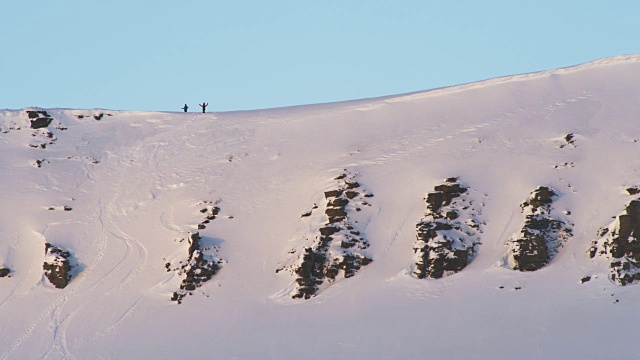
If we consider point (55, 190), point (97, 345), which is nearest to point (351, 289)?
point (97, 345)

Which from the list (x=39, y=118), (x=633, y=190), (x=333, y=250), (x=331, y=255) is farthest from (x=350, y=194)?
(x=39, y=118)

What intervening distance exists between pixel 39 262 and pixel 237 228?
26.2 feet

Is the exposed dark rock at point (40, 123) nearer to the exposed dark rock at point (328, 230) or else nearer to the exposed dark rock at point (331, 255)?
the exposed dark rock at point (331, 255)

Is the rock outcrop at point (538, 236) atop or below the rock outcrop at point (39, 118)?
below

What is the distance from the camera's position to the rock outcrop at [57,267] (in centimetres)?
4209

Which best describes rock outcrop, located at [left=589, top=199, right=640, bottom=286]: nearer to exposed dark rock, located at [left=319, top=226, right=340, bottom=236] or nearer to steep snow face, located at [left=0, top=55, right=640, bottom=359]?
steep snow face, located at [left=0, top=55, right=640, bottom=359]

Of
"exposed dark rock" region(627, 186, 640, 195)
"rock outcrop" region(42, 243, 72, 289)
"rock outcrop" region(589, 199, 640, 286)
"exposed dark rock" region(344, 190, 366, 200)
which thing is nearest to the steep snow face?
"exposed dark rock" region(627, 186, 640, 195)

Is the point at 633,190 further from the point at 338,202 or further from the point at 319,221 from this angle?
the point at 319,221

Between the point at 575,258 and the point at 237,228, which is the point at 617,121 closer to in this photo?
the point at 575,258

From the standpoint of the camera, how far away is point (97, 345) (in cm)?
3828

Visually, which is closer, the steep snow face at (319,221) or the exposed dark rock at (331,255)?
the steep snow face at (319,221)

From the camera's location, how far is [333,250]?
40625mm

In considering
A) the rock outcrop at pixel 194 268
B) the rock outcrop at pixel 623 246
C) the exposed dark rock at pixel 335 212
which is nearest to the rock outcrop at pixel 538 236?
the rock outcrop at pixel 623 246

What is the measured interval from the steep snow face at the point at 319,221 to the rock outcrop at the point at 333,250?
12 cm
